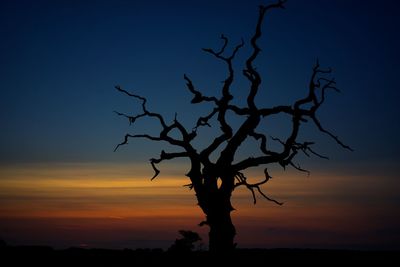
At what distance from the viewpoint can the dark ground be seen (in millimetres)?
15609

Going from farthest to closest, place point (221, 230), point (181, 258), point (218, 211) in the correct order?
1. point (181, 258)
2. point (218, 211)
3. point (221, 230)

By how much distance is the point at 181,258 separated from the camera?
17.4m

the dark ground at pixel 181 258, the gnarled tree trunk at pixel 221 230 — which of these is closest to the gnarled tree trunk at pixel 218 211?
the gnarled tree trunk at pixel 221 230

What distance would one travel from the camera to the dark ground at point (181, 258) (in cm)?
1561

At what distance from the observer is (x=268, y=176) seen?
1565 cm

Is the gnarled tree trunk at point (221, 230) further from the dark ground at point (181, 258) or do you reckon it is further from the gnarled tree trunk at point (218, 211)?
the dark ground at point (181, 258)

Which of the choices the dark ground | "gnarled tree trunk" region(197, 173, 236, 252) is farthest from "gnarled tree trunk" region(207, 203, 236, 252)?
the dark ground

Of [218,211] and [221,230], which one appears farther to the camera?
[218,211]

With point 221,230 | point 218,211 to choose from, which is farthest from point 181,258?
point 218,211

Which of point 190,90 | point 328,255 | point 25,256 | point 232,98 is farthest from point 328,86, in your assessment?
point 25,256

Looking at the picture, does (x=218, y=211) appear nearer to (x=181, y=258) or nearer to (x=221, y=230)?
(x=221, y=230)

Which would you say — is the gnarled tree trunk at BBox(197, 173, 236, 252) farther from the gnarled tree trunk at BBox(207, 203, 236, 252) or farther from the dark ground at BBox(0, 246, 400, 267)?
the dark ground at BBox(0, 246, 400, 267)

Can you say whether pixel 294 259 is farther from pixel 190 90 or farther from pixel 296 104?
pixel 190 90

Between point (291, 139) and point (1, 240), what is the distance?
13746 millimetres
